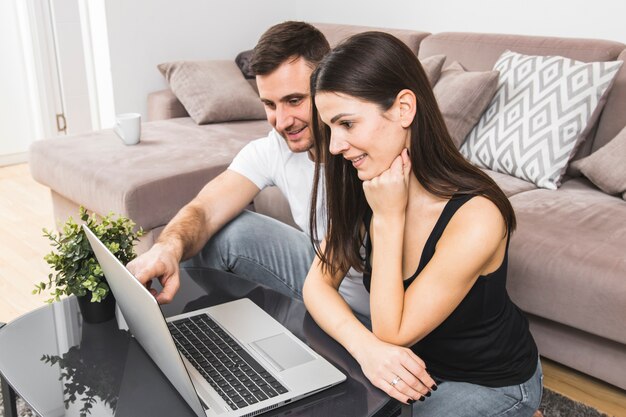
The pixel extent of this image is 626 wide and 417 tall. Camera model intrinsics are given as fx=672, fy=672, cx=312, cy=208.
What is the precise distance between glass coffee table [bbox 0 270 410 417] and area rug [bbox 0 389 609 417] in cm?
45

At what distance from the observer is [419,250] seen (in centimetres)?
124

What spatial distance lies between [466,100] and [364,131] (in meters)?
1.33

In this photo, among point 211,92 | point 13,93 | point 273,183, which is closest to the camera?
point 273,183

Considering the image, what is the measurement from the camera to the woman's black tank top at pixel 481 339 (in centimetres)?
121

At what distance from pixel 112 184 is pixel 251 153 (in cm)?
75

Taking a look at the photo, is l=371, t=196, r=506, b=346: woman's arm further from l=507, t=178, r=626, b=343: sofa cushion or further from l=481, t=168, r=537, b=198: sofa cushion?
l=481, t=168, r=537, b=198: sofa cushion

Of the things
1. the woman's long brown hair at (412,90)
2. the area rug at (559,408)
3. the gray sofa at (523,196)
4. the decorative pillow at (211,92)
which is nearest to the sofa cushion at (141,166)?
the gray sofa at (523,196)

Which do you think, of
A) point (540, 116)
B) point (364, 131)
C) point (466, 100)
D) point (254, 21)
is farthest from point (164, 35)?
point (364, 131)

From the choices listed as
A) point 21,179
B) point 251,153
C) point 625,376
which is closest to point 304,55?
point 251,153

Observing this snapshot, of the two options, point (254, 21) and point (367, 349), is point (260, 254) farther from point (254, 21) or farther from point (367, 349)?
point (254, 21)

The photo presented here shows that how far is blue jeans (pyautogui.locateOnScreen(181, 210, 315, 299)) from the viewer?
5.64 feet

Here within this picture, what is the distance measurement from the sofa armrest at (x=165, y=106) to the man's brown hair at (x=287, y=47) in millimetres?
1769

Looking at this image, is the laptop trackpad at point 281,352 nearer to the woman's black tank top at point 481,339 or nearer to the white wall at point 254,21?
the woman's black tank top at point 481,339

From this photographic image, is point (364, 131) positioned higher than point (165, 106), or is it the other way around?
point (364, 131)
